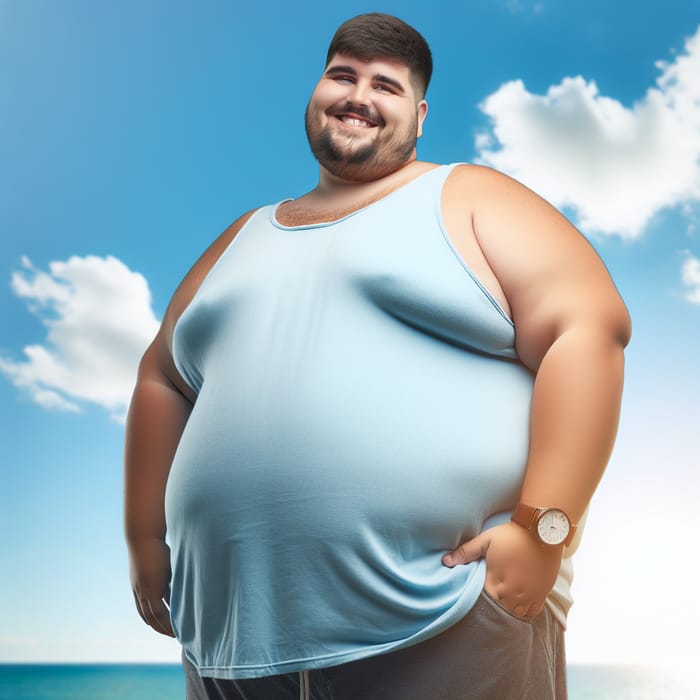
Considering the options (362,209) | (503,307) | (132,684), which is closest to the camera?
(503,307)

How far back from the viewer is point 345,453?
1.20 meters

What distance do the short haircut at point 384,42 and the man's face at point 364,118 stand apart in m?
0.01

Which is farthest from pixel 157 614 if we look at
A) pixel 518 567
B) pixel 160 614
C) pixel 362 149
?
pixel 362 149

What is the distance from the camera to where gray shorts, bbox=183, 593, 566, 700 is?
1.16m

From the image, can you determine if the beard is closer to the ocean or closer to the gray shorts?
the gray shorts

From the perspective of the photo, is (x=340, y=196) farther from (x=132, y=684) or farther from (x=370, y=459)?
(x=132, y=684)

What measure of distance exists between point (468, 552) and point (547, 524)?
0.10 metres

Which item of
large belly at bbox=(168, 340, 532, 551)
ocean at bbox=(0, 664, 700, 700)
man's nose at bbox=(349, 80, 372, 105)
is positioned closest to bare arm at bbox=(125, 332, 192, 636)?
large belly at bbox=(168, 340, 532, 551)

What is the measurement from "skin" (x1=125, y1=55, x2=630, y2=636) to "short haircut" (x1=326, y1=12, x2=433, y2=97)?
0.02m

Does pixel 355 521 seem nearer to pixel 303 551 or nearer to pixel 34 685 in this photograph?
pixel 303 551

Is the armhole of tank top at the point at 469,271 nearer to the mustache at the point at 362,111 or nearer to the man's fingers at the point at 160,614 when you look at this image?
the mustache at the point at 362,111

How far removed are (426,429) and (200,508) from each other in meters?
0.30

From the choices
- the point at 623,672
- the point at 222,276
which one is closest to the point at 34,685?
the point at 623,672

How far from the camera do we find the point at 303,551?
1.19 meters
